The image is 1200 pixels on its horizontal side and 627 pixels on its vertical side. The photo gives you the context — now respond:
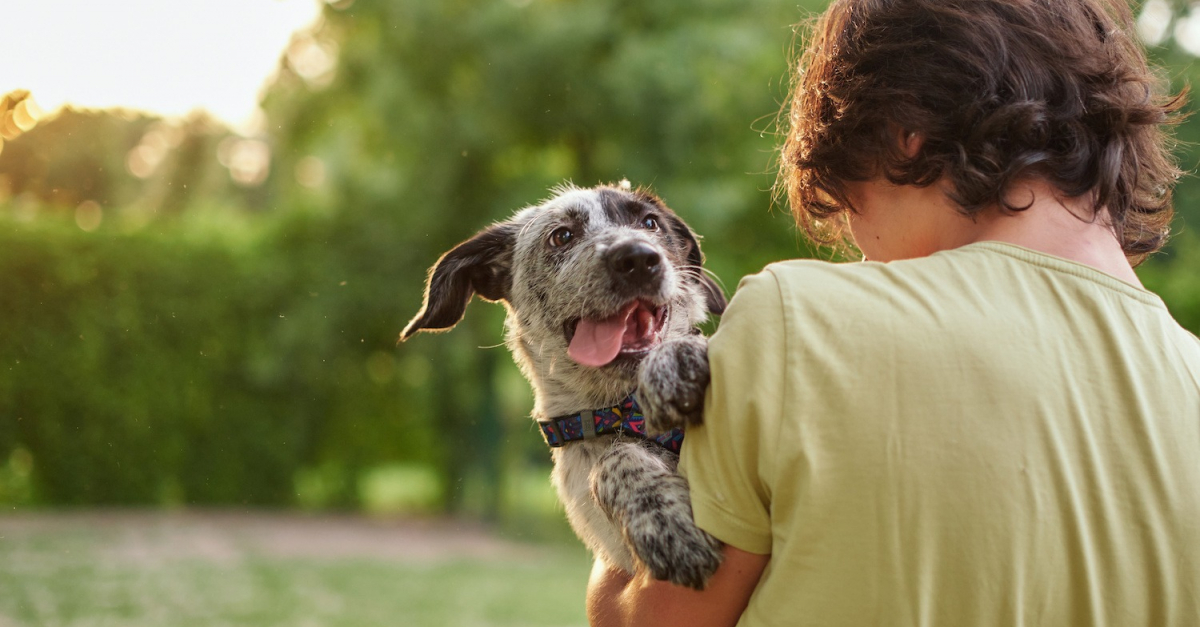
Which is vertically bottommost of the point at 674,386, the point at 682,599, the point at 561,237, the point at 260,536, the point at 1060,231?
the point at 260,536

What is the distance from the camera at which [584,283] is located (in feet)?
8.04

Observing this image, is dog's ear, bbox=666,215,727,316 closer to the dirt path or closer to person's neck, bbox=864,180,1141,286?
person's neck, bbox=864,180,1141,286

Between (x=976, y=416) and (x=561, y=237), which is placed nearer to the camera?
(x=976, y=416)

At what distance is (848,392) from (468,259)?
5.54 ft

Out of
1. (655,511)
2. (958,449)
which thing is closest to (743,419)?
(958,449)

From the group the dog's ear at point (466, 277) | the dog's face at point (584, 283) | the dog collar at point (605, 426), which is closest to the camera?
the dog collar at point (605, 426)

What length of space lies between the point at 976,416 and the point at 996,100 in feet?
1.64

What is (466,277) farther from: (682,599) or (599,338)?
(682,599)

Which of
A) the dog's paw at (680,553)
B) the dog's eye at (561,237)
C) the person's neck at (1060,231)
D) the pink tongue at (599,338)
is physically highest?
the dog's eye at (561,237)

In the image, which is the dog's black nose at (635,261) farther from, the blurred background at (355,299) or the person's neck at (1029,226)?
the blurred background at (355,299)

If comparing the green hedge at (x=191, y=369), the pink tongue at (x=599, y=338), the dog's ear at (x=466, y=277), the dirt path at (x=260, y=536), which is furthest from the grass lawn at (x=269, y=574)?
the pink tongue at (x=599, y=338)

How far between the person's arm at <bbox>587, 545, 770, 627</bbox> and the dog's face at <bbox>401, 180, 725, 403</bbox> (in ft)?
2.14

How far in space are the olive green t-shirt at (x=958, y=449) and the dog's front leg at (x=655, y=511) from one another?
147mm

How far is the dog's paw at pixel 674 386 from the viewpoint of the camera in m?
1.54
